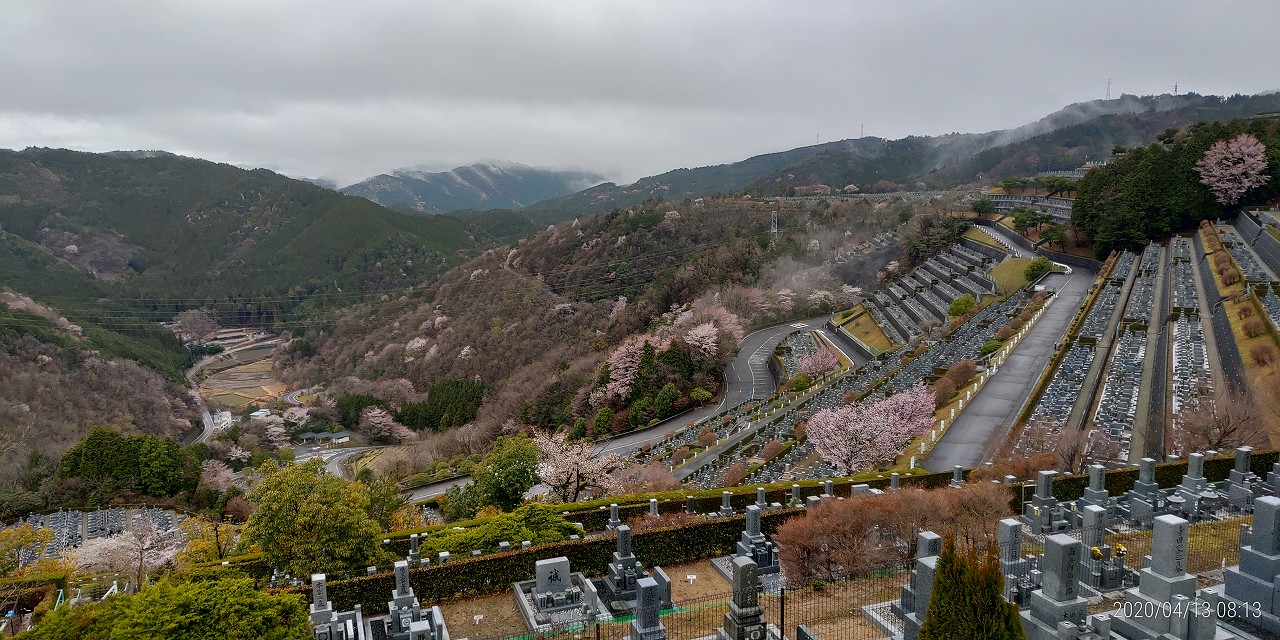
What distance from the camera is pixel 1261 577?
893cm

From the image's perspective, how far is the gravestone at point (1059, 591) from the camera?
27.3ft

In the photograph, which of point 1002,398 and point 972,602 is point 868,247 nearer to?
point 1002,398

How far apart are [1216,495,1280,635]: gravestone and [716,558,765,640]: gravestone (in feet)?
19.8

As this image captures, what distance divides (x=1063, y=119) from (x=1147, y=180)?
89.4m

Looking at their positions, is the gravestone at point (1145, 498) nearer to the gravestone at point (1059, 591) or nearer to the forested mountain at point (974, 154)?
the gravestone at point (1059, 591)

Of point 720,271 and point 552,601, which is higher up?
point 720,271

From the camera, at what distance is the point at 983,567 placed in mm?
7371

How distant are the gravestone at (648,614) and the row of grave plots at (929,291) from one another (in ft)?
103

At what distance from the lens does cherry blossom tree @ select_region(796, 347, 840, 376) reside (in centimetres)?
3650

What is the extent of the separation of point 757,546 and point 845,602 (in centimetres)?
303

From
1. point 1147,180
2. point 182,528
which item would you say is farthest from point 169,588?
point 1147,180

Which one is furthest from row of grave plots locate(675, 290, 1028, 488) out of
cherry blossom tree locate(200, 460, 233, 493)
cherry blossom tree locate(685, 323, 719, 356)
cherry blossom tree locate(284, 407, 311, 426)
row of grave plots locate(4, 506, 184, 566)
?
cherry blossom tree locate(284, 407, 311, 426)

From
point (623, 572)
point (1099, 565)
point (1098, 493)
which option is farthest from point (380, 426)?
point (1099, 565)

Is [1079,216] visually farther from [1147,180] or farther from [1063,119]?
[1063,119]
